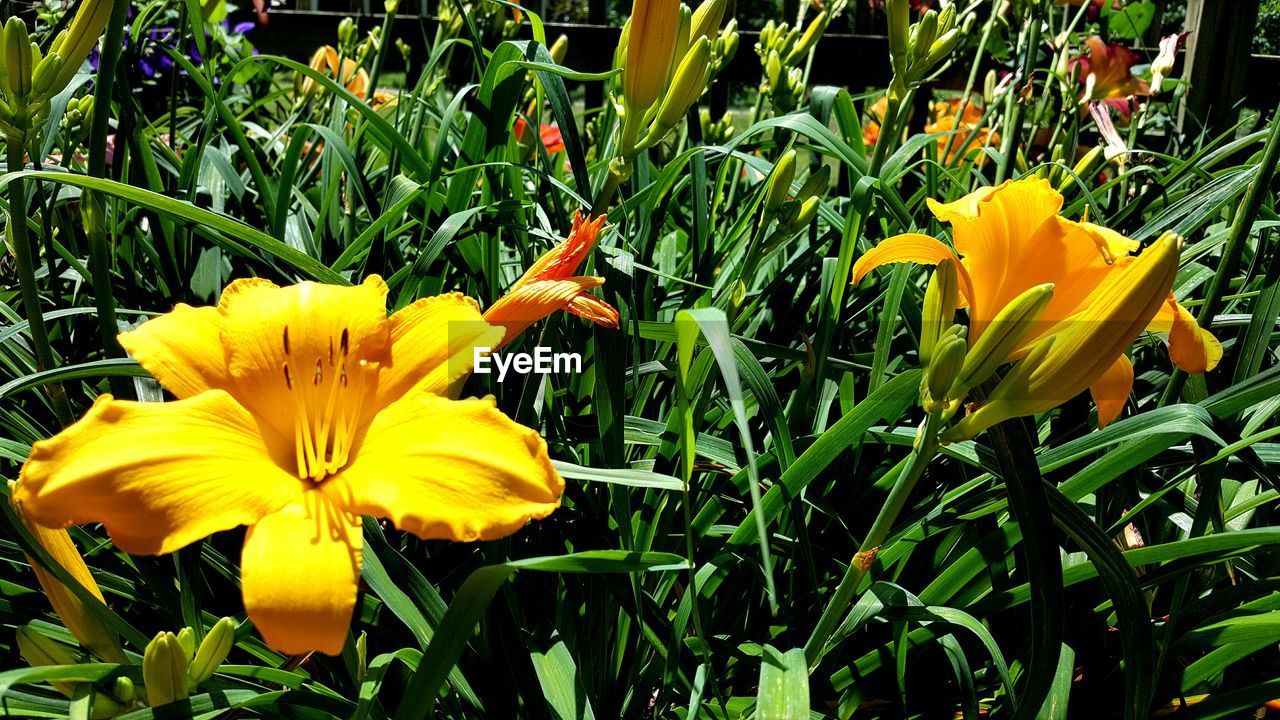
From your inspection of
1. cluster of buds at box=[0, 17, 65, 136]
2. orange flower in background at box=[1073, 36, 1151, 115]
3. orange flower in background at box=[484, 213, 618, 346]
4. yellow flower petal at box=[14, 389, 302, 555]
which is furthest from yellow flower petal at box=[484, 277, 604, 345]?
orange flower in background at box=[1073, 36, 1151, 115]

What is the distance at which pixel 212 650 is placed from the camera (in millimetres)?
652

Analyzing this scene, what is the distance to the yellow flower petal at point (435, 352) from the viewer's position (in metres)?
0.73

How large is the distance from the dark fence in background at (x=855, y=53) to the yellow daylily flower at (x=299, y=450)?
173 centimetres

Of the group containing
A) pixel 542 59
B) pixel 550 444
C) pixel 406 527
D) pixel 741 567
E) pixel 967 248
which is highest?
pixel 542 59

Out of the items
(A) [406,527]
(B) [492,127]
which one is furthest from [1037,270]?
(B) [492,127]

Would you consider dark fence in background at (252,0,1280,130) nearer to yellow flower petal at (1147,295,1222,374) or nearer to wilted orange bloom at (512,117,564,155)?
wilted orange bloom at (512,117,564,155)

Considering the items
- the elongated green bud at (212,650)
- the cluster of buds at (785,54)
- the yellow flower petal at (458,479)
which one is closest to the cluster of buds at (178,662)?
the elongated green bud at (212,650)

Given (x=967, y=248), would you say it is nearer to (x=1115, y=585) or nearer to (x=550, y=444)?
(x=1115, y=585)

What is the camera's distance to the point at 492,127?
3.82 feet

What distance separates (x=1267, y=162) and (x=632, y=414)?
0.73m

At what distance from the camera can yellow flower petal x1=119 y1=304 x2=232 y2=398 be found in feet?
2.14

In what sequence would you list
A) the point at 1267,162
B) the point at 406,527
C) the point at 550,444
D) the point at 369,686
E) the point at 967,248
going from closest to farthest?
the point at 406,527 → the point at 369,686 → the point at 967,248 → the point at 1267,162 → the point at 550,444

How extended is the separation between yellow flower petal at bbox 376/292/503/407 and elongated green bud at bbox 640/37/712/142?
0.36 m

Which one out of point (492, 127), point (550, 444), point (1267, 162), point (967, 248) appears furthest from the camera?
point (492, 127)
